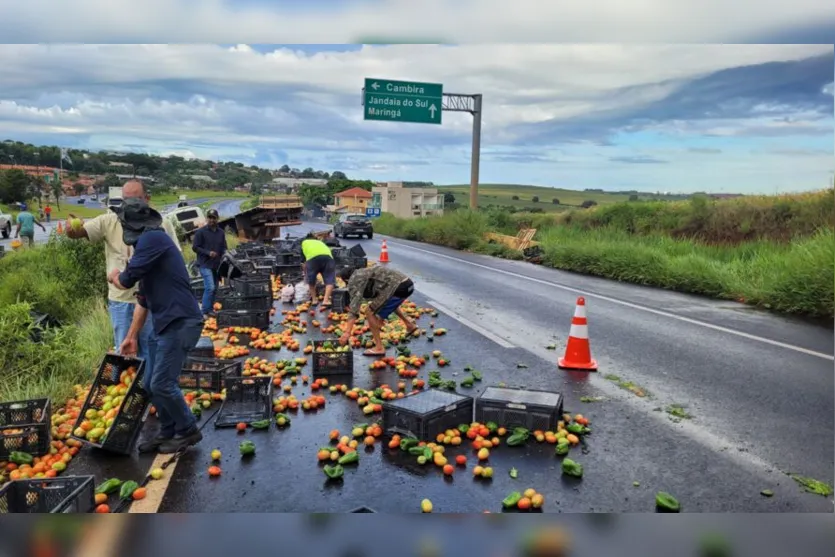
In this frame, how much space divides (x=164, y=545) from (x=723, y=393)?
6.04 metres

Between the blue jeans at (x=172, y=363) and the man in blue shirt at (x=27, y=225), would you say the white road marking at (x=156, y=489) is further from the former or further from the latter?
the man in blue shirt at (x=27, y=225)

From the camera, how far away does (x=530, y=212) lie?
3756 centimetres

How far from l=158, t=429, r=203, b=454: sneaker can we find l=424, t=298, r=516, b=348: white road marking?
5136mm

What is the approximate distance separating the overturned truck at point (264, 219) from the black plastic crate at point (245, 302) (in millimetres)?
17356

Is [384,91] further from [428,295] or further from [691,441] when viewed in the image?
[691,441]

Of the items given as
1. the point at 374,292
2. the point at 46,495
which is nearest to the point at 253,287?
the point at 374,292

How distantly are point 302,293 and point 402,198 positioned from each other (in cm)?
4471

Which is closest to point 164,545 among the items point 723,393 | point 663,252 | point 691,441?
point 691,441

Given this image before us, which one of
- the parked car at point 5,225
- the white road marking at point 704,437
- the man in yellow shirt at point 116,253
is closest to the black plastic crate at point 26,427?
the man in yellow shirt at point 116,253

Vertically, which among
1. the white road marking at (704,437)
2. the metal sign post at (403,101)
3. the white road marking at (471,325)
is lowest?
the white road marking at (471,325)

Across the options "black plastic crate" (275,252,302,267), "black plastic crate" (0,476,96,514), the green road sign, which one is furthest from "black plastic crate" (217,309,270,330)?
the green road sign

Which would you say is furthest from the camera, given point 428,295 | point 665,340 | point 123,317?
point 428,295

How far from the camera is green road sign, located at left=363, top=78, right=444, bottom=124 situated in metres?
27.9

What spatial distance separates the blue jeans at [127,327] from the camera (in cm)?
638
